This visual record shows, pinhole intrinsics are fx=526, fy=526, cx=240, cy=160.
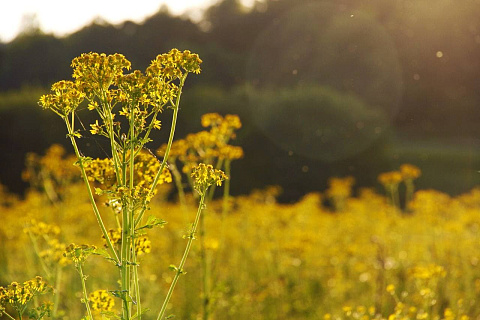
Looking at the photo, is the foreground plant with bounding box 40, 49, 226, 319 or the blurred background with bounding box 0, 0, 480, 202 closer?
the foreground plant with bounding box 40, 49, 226, 319

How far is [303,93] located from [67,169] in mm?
7613

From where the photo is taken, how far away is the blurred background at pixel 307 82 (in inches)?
432

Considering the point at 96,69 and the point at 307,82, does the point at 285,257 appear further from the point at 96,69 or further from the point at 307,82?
the point at 307,82

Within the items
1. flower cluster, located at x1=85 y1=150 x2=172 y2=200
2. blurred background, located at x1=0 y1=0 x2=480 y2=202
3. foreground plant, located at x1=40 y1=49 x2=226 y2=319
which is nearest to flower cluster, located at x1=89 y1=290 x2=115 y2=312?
foreground plant, located at x1=40 y1=49 x2=226 y2=319

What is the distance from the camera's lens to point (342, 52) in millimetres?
20609

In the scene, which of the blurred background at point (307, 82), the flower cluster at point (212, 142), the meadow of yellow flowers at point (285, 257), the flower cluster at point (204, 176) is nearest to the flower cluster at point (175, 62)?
the flower cluster at point (204, 176)

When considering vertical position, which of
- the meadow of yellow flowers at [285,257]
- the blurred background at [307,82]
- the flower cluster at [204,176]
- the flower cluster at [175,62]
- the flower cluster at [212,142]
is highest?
the blurred background at [307,82]

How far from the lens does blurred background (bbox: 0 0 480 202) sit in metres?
11.0

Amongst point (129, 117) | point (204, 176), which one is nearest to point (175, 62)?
point (129, 117)

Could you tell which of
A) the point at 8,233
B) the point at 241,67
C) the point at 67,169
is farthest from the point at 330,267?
the point at 241,67

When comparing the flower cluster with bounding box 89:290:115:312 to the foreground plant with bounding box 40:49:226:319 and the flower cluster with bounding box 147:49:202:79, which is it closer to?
the foreground plant with bounding box 40:49:226:319

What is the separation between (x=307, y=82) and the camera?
54.1ft

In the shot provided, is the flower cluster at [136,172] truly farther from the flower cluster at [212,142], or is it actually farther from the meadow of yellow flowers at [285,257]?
the meadow of yellow flowers at [285,257]

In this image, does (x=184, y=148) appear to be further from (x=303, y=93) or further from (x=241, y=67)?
(x=241, y=67)
